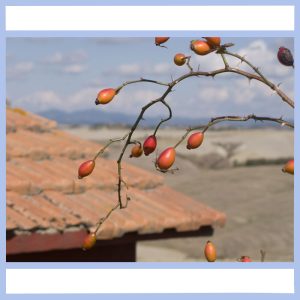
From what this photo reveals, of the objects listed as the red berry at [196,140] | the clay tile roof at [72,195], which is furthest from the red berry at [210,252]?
the clay tile roof at [72,195]

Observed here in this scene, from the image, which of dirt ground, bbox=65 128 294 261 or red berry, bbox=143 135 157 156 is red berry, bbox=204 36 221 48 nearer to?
red berry, bbox=143 135 157 156

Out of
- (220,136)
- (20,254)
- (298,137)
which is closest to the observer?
(298,137)

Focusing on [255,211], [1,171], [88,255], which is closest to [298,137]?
[1,171]

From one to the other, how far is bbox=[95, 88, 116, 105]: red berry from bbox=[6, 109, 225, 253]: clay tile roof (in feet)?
9.58

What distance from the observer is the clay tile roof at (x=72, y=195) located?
4641 mm

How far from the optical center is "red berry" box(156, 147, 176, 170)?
137 centimetres

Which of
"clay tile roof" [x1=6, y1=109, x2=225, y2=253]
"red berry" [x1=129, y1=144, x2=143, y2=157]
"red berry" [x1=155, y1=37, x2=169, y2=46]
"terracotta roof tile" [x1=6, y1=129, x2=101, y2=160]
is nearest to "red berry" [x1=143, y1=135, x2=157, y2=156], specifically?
"red berry" [x1=129, y1=144, x2=143, y2=157]

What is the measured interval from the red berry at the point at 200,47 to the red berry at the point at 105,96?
6.0 inches

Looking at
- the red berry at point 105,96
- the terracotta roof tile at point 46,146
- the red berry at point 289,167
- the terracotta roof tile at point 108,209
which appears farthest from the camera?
the terracotta roof tile at point 46,146

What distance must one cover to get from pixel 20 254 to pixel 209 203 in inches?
664

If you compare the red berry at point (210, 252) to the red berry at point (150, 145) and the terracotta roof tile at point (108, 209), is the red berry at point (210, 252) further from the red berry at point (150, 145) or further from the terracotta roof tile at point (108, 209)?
the terracotta roof tile at point (108, 209)

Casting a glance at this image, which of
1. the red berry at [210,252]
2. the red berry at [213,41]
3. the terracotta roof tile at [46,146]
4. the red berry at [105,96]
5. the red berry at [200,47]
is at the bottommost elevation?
the red berry at [210,252]
